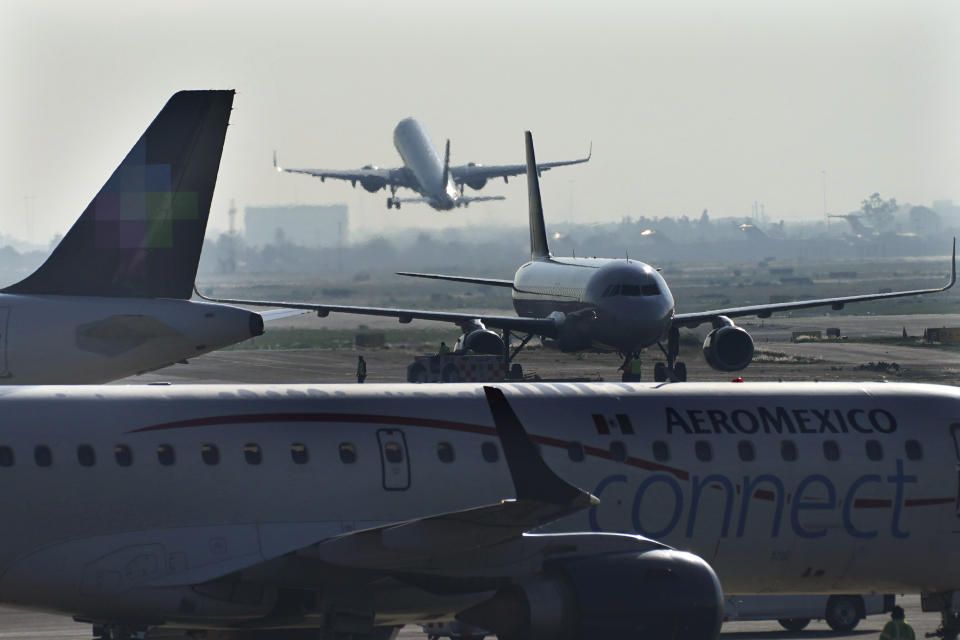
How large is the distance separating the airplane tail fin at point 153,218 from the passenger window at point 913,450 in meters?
14.6

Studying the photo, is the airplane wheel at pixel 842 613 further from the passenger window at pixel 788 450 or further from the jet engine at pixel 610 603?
the jet engine at pixel 610 603

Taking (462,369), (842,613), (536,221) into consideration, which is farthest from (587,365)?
(842,613)

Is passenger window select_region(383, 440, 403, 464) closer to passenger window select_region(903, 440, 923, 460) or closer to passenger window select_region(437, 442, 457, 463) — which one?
passenger window select_region(437, 442, 457, 463)

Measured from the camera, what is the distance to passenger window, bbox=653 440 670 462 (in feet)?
73.8

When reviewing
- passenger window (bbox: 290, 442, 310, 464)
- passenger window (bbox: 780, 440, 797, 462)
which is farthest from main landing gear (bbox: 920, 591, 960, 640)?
passenger window (bbox: 290, 442, 310, 464)

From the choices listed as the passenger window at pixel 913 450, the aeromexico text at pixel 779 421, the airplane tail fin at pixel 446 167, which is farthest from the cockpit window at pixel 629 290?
the airplane tail fin at pixel 446 167

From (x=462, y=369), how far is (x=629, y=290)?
7.27 m

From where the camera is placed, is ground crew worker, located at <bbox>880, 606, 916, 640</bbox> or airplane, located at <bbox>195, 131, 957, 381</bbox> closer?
ground crew worker, located at <bbox>880, 606, 916, 640</bbox>

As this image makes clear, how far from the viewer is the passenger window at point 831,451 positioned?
2309 centimetres

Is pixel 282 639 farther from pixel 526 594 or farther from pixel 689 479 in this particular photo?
pixel 689 479

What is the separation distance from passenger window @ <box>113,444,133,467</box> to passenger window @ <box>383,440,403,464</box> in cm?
333

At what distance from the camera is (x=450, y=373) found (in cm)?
6312

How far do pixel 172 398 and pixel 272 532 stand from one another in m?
2.20

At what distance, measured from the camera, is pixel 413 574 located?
19500 mm
